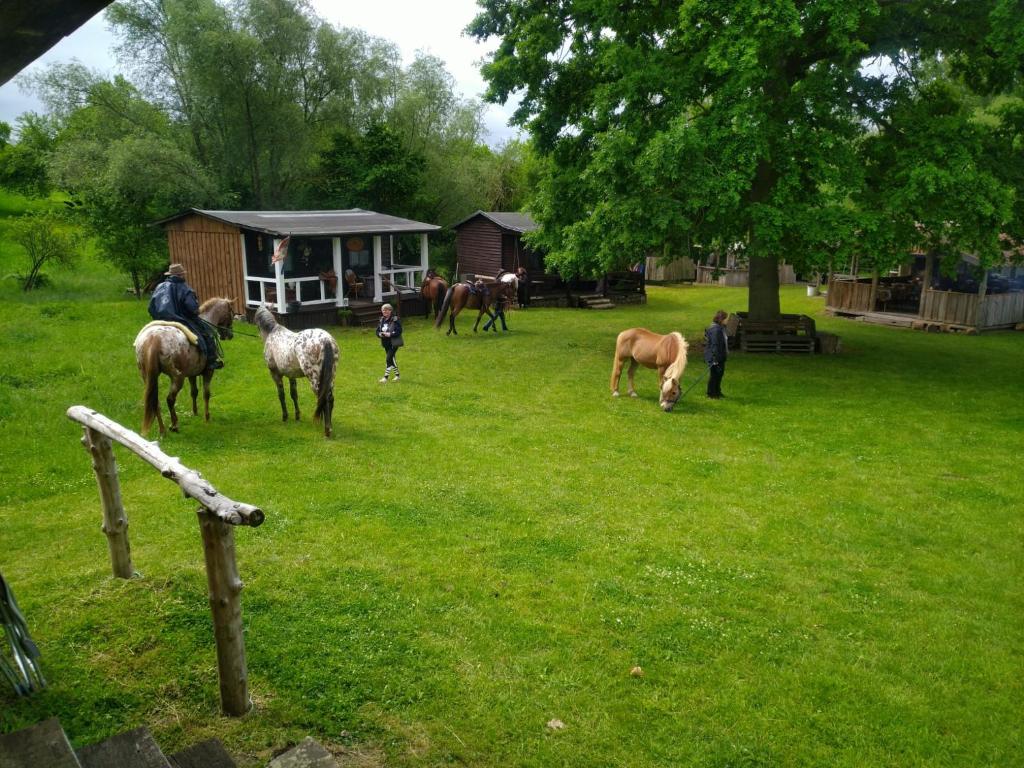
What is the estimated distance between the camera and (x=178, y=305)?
12641 mm

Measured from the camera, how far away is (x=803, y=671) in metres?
6.52

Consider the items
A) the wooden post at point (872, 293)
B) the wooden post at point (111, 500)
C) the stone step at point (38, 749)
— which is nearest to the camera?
the stone step at point (38, 749)

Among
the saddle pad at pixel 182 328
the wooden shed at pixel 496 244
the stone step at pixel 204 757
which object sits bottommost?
the stone step at pixel 204 757

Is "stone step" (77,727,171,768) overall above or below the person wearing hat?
below

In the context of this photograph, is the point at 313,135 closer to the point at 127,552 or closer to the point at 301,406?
the point at 301,406

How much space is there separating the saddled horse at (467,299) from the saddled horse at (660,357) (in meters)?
8.73

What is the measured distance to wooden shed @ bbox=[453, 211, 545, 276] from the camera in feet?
108

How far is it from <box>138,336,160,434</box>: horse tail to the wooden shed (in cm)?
2140

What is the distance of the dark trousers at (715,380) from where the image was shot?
16266mm

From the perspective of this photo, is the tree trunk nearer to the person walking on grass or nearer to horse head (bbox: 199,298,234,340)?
the person walking on grass

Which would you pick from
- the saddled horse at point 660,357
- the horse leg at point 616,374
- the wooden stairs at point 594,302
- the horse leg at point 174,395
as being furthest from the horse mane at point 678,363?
the wooden stairs at point 594,302

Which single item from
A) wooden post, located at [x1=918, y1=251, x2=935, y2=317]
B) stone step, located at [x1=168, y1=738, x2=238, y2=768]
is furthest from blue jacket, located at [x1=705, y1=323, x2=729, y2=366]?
wooden post, located at [x1=918, y1=251, x2=935, y2=317]

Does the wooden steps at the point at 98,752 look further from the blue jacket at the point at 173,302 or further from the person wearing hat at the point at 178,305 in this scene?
the blue jacket at the point at 173,302

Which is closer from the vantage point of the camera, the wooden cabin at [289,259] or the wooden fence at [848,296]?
the wooden cabin at [289,259]
